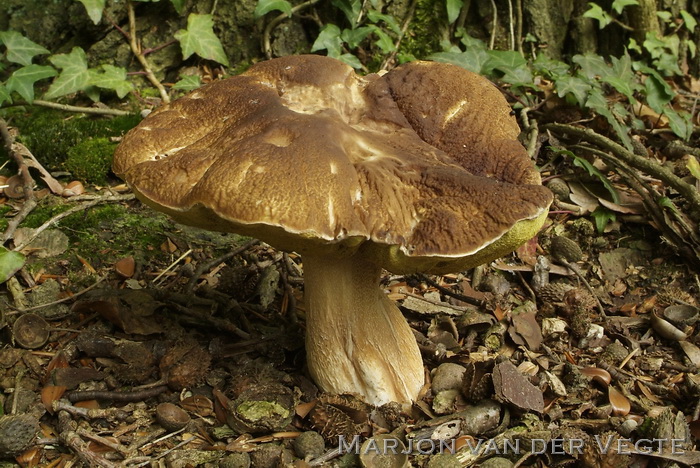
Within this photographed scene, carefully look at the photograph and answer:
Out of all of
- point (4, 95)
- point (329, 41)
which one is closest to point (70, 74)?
point (4, 95)

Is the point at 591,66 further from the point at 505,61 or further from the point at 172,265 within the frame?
the point at 172,265

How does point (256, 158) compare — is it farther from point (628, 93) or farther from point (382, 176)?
point (628, 93)

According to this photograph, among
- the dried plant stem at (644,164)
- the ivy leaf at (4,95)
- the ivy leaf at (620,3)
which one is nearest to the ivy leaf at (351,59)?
the dried plant stem at (644,164)

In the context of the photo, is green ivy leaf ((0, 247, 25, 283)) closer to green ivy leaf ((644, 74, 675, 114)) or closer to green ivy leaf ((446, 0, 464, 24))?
green ivy leaf ((446, 0, 464, 24))

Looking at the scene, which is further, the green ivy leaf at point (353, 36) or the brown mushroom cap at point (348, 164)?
the green ivy leaf at point (353, 36)

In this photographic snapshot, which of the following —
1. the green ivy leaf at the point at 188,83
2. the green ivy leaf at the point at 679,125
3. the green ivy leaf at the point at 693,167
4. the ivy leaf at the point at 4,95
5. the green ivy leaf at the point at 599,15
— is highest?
the green ivy leaf at the point at 599,15

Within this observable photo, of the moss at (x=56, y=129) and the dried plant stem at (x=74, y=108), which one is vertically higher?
the dried plant stem at (x=74, y=108)

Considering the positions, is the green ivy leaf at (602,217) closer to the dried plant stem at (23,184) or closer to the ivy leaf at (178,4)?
the ivy leaf at (178,4)

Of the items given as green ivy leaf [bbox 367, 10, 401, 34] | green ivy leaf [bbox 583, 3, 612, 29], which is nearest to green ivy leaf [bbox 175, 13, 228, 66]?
green ivy leaf [bbox 367, 10, 401, 34]
